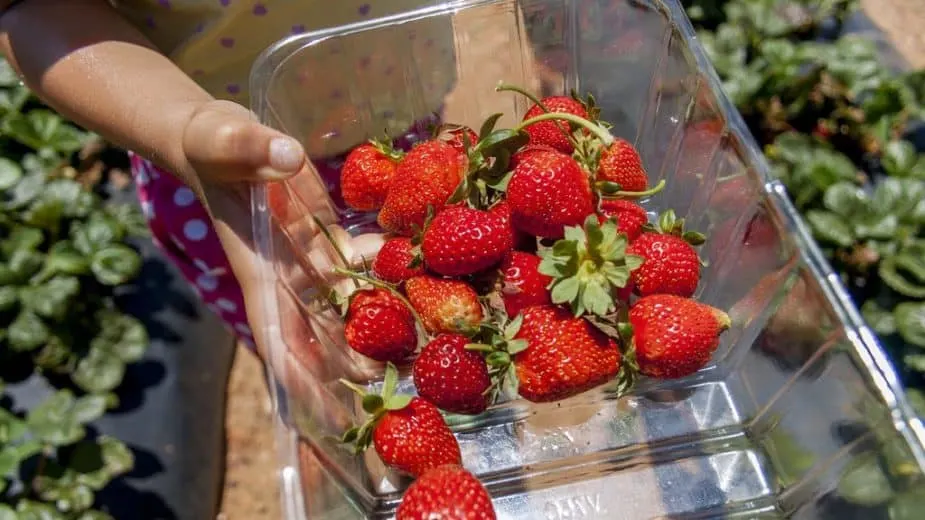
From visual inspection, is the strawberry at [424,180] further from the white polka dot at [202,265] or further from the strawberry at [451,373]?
the white polka dot at [202,265]

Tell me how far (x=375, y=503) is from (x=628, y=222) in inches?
13.0

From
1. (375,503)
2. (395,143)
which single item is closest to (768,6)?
(395,143)

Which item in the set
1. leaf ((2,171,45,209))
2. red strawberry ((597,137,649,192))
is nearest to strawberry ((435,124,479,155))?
red strawberry ((597,137,649,192))

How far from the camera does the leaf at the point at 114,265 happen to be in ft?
4.25

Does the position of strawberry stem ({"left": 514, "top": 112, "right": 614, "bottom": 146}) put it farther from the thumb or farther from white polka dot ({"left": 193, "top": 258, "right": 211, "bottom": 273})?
white polka dot ({"left": 193, "top": 258, "right": 211, "bottom": 273})

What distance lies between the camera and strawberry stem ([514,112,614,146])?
0.67 metres

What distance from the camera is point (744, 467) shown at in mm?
711

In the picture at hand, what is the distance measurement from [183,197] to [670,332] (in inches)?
24.8

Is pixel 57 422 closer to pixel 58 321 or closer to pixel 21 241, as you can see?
pixel 58 321

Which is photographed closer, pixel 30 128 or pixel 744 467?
pixel 744 467

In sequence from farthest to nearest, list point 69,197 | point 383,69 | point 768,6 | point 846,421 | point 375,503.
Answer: point 768,6 → point 69,197 → point 383,69 → point 375,503 → point 846,421

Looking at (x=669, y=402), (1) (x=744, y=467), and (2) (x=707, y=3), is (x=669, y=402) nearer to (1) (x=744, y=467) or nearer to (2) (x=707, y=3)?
(1) (x=744, y=467)

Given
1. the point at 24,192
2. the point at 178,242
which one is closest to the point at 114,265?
the point at 24,192

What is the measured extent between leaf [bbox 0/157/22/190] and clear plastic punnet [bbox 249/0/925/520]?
2.66 feet
